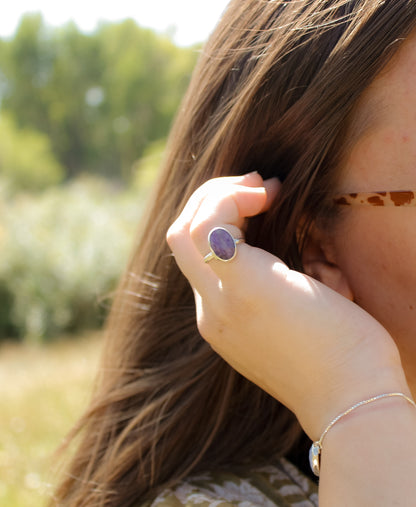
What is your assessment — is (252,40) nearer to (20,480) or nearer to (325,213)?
(325,213)

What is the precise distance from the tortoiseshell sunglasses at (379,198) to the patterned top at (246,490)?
0.87 meters

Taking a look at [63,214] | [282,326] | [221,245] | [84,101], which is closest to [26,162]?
[84,101]

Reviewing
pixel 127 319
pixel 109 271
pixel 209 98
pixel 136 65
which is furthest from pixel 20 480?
pixel 136 65

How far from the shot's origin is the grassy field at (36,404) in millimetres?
4809

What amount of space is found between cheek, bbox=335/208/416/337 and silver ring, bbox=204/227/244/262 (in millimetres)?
378

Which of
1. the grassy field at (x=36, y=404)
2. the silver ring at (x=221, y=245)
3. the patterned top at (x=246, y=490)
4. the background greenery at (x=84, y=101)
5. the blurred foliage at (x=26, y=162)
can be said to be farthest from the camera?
the background greenery at (x=84, y=101)

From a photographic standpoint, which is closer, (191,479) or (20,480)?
(191,479)

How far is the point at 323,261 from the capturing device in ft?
5.86

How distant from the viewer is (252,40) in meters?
1.73

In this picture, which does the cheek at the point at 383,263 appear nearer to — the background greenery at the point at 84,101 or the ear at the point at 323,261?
the ear at the point at 323,261

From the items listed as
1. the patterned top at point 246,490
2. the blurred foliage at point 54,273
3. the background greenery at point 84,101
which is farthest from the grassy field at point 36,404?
the background greenery at point 84,101

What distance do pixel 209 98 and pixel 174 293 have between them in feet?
2.11

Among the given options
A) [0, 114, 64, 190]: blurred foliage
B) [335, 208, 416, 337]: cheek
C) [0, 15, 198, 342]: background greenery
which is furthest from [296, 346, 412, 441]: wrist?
[0, 114, 64, 190]: blurred foliage

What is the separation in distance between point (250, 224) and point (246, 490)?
0.80 m
